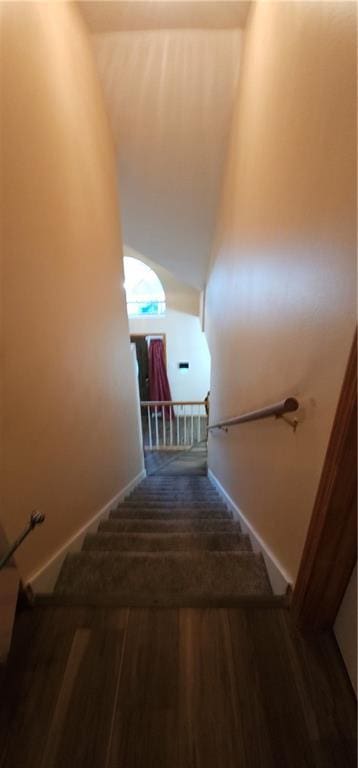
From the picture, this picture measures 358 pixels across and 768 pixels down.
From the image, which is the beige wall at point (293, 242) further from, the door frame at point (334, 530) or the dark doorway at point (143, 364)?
the dark doorway at point (143, 364)

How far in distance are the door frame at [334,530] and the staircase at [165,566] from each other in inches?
9.3

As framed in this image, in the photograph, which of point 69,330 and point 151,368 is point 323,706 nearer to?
point 69,330

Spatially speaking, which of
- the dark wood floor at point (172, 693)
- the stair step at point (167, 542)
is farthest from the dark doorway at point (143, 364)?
the dark wood floor at point (172, 693)

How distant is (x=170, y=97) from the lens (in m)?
2.27

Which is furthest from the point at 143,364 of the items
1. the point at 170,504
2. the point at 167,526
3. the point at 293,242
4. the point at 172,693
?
the point at 172,693

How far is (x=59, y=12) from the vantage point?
1438mm

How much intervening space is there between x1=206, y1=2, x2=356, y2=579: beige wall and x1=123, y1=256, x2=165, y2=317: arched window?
4.33 meters

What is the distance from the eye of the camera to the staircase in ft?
3.66

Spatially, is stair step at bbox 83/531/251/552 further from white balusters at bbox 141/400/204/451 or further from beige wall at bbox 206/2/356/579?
white balusters at bbox 141/400/204/451

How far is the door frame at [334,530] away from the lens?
678 millimetres

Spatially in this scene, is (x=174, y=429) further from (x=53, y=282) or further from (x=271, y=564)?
(x=53, y=282)

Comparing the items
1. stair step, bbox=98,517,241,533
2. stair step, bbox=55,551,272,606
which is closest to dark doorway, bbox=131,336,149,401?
stair step, bbox=98,517,241,533

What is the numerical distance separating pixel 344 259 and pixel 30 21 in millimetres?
1547

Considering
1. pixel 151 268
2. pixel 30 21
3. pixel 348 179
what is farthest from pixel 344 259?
pixel 151 268
